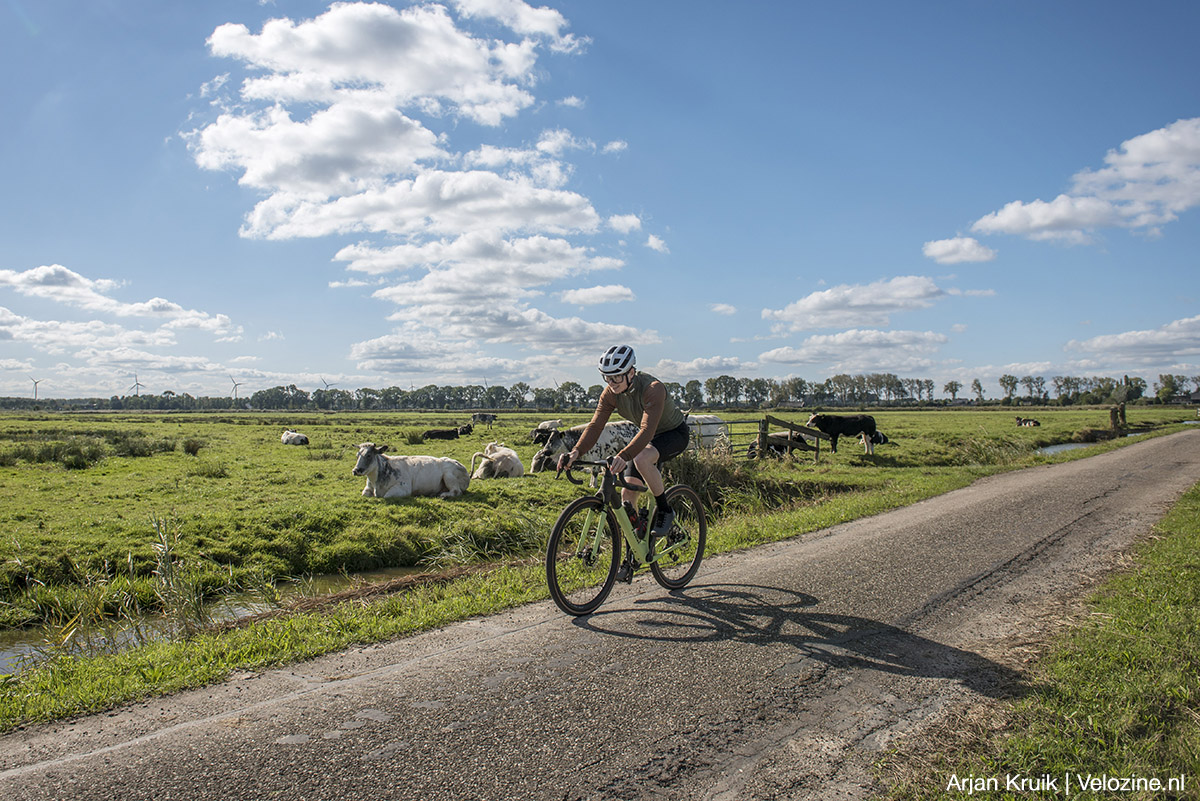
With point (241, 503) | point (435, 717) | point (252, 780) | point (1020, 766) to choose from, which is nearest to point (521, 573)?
point (435, 717)

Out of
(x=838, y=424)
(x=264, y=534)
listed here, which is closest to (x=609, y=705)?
(x=264, y=534)

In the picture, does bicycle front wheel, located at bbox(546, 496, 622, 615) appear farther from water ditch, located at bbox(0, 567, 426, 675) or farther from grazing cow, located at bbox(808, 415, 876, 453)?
grazing cow, located at bbox(808, 415, 876, 453)

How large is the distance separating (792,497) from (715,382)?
469ft

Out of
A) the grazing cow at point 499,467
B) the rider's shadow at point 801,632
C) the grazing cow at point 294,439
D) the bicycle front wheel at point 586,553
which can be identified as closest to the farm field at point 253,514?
the grazing cow at point 499,467

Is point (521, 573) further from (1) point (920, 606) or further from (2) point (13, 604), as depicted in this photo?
(2) point (13, 604)

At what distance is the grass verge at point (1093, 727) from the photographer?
10.2ft

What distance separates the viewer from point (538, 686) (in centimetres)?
420

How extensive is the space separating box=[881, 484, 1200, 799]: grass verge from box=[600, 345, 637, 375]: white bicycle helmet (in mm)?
3591

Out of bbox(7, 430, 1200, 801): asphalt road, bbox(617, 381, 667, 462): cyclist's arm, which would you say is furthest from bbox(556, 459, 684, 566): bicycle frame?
bbox(7, 430, 1200, 801): asphalt road

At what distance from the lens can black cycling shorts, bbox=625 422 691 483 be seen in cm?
631

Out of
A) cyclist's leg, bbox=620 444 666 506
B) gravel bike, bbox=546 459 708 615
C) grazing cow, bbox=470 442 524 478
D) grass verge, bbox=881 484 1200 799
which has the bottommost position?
grazing cow, bbox=470 442 524 478

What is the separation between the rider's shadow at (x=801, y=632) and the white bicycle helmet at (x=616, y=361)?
217 cm

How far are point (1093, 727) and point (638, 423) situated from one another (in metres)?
3.90

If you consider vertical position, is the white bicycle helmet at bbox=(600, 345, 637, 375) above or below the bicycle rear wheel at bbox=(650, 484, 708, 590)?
above
